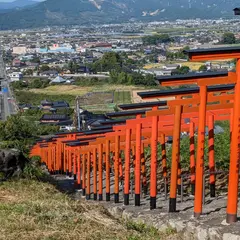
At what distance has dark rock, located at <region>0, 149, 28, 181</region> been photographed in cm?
862

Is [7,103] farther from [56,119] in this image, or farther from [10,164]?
[10,164]

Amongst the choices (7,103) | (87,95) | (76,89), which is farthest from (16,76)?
(87,95)

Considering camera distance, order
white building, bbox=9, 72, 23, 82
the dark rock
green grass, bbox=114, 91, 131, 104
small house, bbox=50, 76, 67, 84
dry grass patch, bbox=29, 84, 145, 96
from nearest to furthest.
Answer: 1. the dark rock
2. green grass, bbox=114, 91, 131, 104
3. dry grass patch, bbox=29, 84, 145, 96
4. small house, bbox=50, 76, 67, 84
5. white building, bbox=9, 72, 23, 82

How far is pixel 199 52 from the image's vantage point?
463 cm

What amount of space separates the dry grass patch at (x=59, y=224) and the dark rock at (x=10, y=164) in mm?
2273

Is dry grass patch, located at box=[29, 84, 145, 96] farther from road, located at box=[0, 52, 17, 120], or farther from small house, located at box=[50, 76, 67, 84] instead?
road, located at box=[0, 52, 17, 120]

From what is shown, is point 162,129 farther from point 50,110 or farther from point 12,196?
point 50,110

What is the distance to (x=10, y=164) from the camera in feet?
29.1

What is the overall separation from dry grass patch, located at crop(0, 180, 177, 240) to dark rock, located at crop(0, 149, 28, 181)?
2273 millimetres

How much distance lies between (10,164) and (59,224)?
13.2 ft

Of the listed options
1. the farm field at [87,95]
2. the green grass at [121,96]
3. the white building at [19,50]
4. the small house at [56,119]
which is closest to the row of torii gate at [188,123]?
the small house at [56,119]

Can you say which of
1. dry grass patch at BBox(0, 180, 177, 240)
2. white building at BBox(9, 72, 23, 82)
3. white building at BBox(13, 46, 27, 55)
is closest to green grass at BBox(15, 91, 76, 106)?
white building at BBox(9, 72, 23, 82)

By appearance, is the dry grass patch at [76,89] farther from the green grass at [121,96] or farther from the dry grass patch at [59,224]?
the dry grass patch at [59,224]

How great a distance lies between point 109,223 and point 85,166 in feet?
24.1
